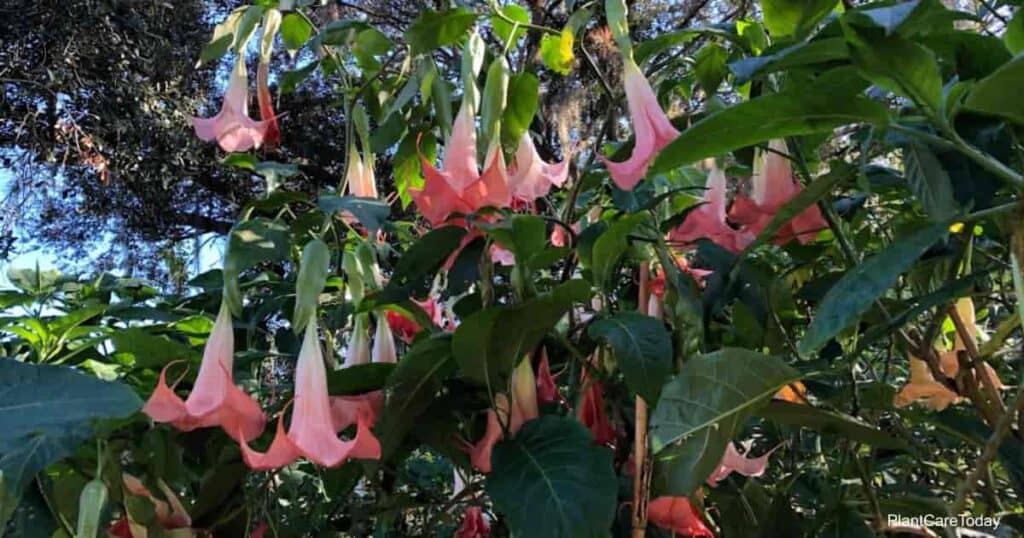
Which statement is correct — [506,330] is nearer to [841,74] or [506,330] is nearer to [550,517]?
[550,517]

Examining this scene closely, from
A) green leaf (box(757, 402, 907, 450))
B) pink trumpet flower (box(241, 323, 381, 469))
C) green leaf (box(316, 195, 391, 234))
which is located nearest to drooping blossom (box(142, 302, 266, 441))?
pink trumpet flower (box(241, 323, 381, 469))

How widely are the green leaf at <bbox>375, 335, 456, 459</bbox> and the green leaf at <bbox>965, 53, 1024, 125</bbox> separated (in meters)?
0.35

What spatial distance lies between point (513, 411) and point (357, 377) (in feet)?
0.37

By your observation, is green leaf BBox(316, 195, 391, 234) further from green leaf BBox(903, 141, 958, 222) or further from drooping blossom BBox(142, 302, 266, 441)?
green leaf BBox(903, 141, 958, 222)

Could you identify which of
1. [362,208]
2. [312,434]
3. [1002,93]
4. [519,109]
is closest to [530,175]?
[519,109]

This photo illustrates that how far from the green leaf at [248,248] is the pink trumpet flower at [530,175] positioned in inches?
7.1

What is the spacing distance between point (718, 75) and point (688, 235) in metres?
0.14

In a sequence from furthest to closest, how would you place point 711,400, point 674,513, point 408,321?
1. point 408,321
2. point 674,513
3. point 711,400

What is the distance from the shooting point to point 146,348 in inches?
25.8

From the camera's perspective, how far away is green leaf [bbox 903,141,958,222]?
1.50ft

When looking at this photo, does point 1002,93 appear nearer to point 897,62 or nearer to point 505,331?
point 897,62

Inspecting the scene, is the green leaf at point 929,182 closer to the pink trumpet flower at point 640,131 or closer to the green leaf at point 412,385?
the pink trumpet flower at point 640,131

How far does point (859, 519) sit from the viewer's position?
2.08ft

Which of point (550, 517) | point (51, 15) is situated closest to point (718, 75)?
point (550, 517)
